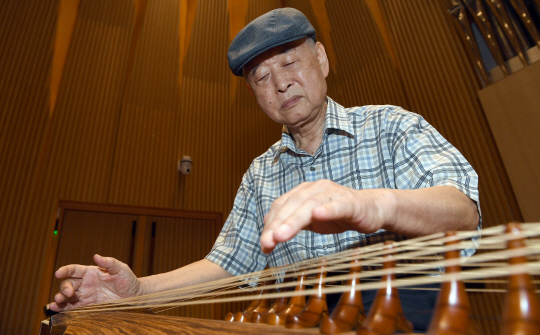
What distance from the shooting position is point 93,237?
4.28m

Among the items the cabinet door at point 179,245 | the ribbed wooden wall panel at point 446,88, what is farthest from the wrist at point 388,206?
the cabinet door at point 179,245

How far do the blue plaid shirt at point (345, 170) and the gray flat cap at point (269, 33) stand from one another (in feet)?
1.00

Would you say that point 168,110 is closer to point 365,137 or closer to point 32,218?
point 32,218

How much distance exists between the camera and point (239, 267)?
1.43 m

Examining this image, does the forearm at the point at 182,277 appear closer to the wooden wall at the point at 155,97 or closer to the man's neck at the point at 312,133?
the man's neck at the point at 312,133

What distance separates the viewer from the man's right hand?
1197 mm

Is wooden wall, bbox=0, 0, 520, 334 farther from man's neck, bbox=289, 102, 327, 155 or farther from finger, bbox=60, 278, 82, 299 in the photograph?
finger, bbox=60, 278, 82, 299

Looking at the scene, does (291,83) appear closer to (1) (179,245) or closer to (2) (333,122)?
(2) (333,122)

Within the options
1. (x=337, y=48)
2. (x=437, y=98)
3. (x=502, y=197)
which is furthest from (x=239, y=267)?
(x=337, y=48)

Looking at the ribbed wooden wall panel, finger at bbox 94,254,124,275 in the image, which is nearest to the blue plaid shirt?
finger at bbox 94,254,124,275

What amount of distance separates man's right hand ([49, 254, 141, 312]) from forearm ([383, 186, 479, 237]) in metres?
0.97

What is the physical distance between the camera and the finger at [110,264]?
44.9 inches

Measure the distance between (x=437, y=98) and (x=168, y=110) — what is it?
3.32 metres

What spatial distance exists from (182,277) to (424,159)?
36.4 inches
